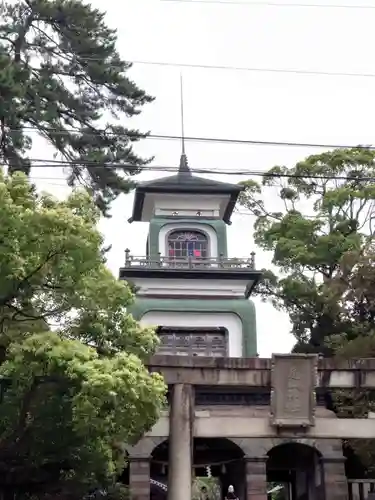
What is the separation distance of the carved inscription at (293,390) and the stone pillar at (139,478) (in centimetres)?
493

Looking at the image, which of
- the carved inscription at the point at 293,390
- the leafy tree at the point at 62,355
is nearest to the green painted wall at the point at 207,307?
the carved inscription at the point at 293,390

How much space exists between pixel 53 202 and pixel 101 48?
10520 millimetres

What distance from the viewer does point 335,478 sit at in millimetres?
17750

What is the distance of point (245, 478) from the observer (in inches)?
707

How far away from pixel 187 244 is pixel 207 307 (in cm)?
312

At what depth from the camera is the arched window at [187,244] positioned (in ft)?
85.5

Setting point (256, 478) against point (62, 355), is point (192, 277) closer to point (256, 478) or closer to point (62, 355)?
point (256, 478)

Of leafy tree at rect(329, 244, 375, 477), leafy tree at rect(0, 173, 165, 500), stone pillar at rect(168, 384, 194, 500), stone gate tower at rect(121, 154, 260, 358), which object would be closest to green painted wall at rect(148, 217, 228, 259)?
stone gate tower at rect(121, 154, 260, 358)

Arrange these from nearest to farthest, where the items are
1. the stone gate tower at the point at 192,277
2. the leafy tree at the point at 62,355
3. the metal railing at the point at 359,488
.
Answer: the leafy tree at the point at 62,355 → the metal railing at the point at 359,488 → the stone gate tower at the point at 192,277

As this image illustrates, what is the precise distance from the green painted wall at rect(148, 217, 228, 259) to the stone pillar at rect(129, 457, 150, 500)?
31.6ft

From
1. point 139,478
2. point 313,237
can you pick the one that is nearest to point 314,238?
point 313,237

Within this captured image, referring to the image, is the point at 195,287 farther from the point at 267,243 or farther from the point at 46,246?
the point at 46,246

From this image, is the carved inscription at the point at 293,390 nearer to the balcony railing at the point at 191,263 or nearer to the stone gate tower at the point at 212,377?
the stone gate tower at the point at 212,377

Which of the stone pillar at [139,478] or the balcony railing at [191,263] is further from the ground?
the balcony railing at [191,263]
